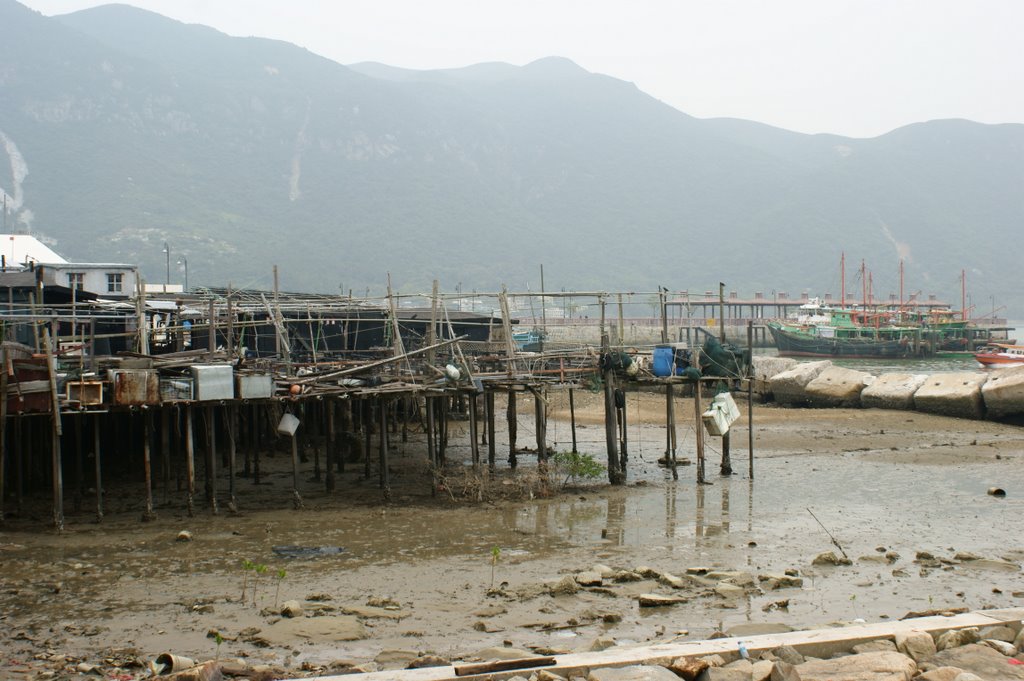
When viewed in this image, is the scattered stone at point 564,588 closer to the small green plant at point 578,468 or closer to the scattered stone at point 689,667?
the scattered stone at point 689,667

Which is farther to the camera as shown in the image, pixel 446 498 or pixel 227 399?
pixel 446 498

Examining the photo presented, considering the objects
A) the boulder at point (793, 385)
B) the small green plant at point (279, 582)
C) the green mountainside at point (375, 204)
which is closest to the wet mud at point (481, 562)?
the small green plant at point (279, 582)

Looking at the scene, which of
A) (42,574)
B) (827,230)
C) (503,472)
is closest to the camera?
(42,574)

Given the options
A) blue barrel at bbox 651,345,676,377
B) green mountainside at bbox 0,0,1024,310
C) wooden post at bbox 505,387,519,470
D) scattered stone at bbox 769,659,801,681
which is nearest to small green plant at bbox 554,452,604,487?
wooden post at bbox 505,387,519,470

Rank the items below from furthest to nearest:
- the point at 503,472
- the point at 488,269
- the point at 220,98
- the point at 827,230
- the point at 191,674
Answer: the point at 220,98 < the point at 827,230 < the point at 488,269 < the point at 503,472 < the point at 191,674

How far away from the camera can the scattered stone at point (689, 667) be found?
9.04 meters

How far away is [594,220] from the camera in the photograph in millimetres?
176625

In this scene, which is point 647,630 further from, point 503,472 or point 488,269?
point 488,269

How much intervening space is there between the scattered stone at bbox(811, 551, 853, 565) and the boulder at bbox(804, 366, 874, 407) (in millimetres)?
23739

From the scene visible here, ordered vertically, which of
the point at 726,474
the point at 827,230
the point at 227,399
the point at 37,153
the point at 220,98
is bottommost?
the point at 726,474

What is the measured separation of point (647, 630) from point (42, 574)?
29.5ft

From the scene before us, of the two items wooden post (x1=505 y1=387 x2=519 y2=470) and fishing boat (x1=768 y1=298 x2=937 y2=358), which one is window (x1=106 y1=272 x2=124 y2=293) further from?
fishing boat (x1=768 y1=298 x2=937 y2=358)

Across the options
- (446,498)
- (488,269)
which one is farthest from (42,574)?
(488,269)

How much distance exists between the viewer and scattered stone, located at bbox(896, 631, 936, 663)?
31.9 feet
